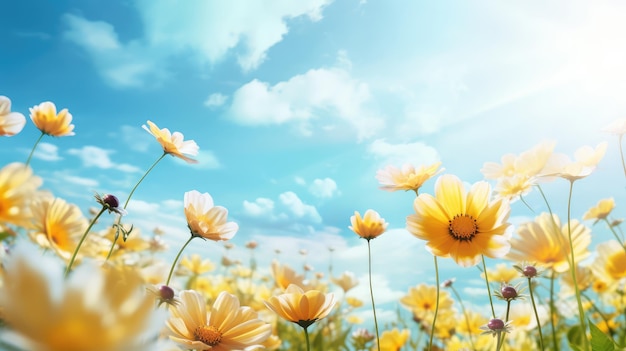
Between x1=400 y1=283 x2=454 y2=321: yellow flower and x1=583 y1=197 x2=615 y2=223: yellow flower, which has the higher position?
x1=583 y1=197 x2=615 y2=223: yellow flower

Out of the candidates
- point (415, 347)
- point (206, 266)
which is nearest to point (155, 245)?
point (206, 266)

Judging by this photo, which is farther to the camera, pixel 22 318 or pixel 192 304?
pixel 192 304

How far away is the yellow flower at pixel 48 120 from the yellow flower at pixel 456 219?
3.54 ft

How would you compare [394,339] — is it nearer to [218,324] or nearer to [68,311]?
[218,324]

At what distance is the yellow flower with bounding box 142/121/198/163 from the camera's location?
105 cm

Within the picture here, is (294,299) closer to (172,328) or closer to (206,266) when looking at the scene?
(172,328)

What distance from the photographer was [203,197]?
0.80 meters

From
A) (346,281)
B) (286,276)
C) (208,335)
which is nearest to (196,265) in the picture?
(346,281)

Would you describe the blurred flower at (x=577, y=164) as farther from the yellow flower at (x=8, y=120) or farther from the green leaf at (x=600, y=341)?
the yellow flower at (x=8, y=120)

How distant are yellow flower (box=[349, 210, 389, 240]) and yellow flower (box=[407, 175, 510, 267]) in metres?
0.24

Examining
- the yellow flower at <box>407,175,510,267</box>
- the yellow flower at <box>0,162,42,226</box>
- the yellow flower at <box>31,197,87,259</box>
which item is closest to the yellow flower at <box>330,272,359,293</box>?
the yellow flower at <box>407,175,510,267</box>

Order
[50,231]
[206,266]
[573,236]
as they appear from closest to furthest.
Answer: [50,231] < [573,236] < [206,266]

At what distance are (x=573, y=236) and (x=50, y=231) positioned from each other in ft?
3.16

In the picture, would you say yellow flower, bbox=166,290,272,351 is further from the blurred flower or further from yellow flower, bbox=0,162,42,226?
the blurred flower
